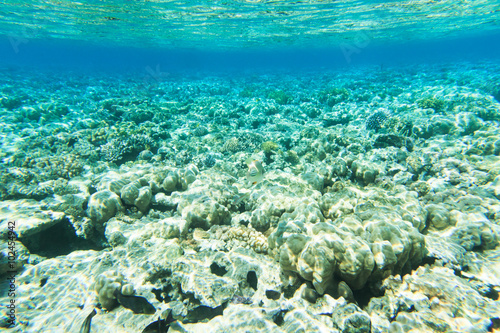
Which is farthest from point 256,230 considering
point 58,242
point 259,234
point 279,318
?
point 58,242

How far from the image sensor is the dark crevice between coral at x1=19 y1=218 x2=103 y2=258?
14.5 feet

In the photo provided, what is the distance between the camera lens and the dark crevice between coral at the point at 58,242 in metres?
4.43

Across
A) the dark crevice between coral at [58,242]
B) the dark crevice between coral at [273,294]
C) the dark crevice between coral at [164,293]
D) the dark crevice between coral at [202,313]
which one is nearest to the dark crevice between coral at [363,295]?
the dark crevice between coral at [273,294]

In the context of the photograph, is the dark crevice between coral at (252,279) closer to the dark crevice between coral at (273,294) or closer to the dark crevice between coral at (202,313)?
the dark crevice between coral at (273,294)

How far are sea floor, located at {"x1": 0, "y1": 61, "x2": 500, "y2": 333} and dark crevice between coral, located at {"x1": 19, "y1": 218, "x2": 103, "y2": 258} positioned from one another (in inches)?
0.9

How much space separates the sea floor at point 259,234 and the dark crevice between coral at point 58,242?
0.02 meters

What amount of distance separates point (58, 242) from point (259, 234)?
4282 millimetres

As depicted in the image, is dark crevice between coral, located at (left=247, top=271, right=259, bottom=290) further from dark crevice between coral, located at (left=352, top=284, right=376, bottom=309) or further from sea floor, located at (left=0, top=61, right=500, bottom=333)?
dark crevice between coral, located at (left=352, top=284, right=376, bottom=309)

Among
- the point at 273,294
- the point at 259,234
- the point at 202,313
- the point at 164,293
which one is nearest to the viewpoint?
the point at 202,313

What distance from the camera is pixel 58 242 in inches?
186

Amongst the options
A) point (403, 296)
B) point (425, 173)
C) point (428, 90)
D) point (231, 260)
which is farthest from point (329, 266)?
point (428, 90)

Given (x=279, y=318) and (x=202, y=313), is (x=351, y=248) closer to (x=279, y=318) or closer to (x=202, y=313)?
(x=279, y=318)

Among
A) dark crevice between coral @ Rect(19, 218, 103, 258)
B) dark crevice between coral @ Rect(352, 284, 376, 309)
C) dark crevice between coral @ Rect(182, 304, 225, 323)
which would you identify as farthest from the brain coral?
dark crevice between coral @ Rect(19, 218, 103, 258)

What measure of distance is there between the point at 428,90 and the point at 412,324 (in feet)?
57.9
